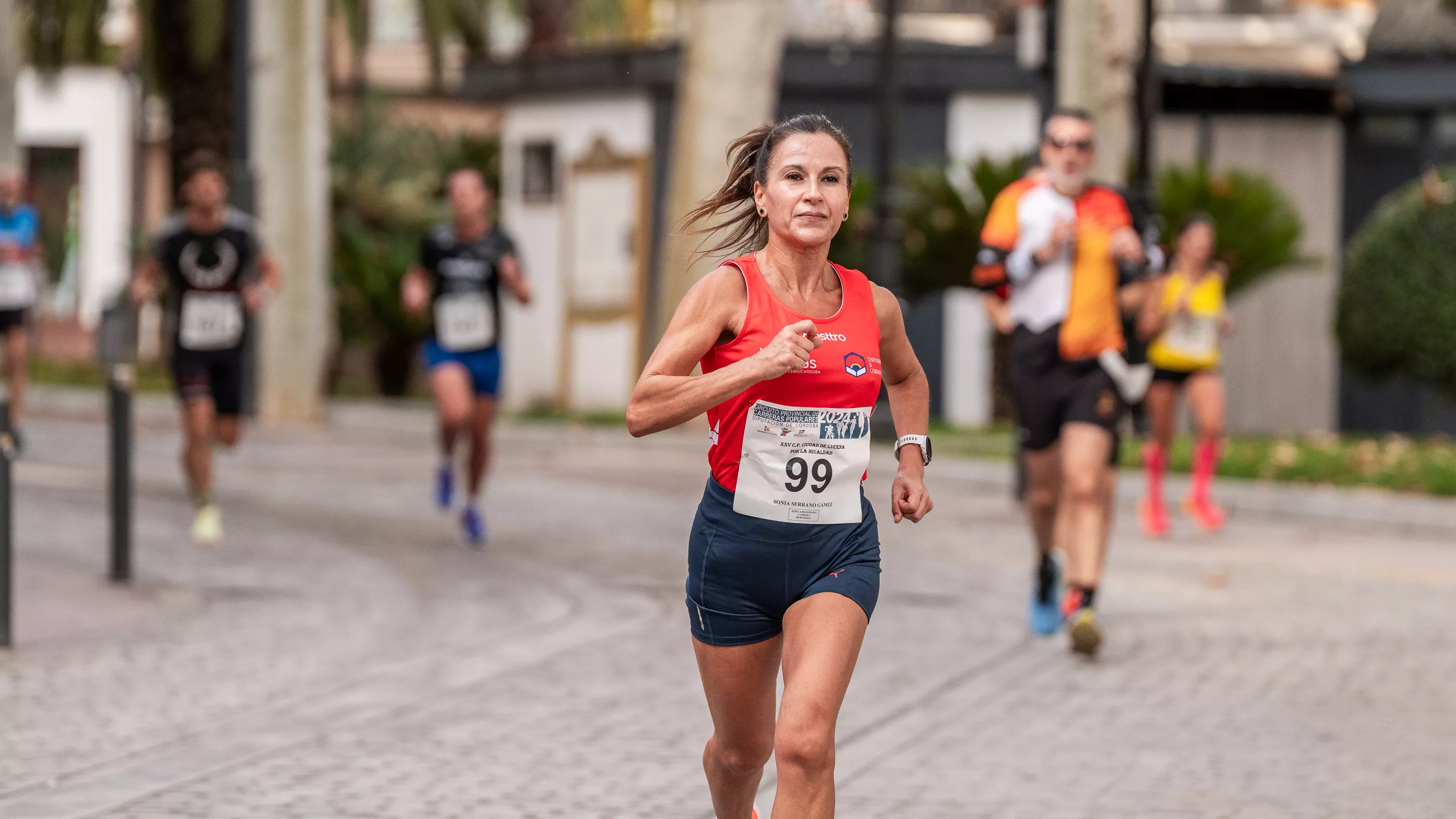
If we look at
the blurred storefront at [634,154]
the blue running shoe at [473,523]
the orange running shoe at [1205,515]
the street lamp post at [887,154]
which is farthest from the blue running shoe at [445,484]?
the blurred storefront at [634,154]

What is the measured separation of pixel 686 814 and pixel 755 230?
5.91 ft

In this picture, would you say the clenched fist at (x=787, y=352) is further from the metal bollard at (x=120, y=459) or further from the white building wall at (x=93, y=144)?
the white building wall at (x=93, y=144)

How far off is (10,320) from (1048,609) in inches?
420

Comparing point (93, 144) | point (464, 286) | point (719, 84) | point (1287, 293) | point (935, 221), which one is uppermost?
point (93, 144)

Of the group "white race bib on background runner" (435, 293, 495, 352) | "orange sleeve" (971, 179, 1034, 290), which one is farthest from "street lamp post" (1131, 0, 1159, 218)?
"orange sleeve" (971, 179, 1034, 290)

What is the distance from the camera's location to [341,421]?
2294 cm

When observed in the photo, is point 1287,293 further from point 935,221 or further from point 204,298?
point 204,298

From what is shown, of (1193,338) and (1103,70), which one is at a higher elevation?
(1103,70)

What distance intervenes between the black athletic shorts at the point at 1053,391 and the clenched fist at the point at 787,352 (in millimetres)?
4667

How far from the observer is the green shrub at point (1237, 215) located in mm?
21234

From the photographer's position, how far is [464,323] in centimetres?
1255

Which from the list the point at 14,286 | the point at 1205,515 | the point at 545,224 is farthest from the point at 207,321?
the point at 545,224

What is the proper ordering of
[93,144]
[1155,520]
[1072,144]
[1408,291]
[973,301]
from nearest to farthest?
1. [1072,144]
2. [1155,520]
3. [1408,291]
4. [973,301]
5. [93,144]

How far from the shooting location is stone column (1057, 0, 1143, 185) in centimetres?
1991
